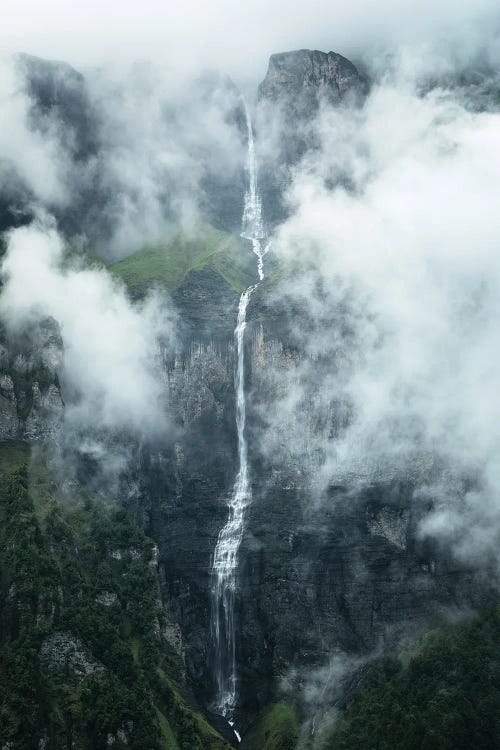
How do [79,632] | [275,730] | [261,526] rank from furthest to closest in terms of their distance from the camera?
[261,526] → [275,730] → [79,632]

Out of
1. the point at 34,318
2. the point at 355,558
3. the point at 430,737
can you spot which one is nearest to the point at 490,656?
the point at 430,737

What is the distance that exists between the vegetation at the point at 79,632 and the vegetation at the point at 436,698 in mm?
24381

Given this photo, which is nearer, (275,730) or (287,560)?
(275,730)

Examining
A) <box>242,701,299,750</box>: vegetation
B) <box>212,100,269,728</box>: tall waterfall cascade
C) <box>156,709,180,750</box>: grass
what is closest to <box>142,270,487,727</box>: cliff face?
<box>212,100,269,728</box>: tall waterfall cascade

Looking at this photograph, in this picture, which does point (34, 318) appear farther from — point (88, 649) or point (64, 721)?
point (64, 721)

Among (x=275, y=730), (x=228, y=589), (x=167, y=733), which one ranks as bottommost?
(x=167, y=733)

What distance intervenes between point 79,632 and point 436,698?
57.9 m

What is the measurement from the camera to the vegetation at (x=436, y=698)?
137 metres

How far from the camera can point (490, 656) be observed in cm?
14875

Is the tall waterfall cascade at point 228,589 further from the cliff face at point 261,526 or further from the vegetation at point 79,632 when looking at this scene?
the vegetation at point 79,632

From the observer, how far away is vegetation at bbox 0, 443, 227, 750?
140750 mm

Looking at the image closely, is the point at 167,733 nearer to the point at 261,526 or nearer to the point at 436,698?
the point at 261,526

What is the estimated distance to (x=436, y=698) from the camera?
143 meters

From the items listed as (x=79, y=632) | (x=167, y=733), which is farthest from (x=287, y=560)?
(x=79, y=632)
